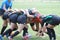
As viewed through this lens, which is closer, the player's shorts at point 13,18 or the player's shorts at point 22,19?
the player's shorts at point 22,19

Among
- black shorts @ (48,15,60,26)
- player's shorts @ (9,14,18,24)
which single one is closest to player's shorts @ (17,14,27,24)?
player's shorts @ (9,14,18,24)

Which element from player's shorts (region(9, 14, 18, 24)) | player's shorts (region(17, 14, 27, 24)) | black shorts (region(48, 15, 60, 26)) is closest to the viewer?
black shorts (region(48, 15, 60, 26))

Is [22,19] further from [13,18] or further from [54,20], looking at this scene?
[54,20]

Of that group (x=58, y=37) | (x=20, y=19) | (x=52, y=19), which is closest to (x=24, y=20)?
(x=20, y=19)

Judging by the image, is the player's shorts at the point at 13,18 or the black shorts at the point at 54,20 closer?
the black shorts at the point at 54,20

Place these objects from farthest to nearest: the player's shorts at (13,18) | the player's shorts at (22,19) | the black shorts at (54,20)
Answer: the player's shorts at (13,18) < the player's shorts at (22,19) < the black shorts at (54,20)

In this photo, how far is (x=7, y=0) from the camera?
11.3 m

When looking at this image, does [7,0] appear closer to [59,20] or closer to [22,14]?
[22,14]

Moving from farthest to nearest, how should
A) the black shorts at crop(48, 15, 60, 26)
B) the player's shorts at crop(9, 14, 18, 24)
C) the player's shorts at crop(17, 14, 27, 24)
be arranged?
the player's shorts at crop(9, 14, 18, 24) < the player's shorts at crop(17, 14, 27, 24) < the black shorts at crop(48, 15, 60, 26)

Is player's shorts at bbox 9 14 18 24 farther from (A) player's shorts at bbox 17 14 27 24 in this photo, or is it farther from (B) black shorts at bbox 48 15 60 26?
(B) black shorts at bbox 48 15 60 26

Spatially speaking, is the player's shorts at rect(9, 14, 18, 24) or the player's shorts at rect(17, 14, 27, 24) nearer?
the player's shorts at rect(17, 14, 27, 24)

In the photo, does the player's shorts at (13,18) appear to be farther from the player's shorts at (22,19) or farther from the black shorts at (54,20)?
the black shorts at (54,20)

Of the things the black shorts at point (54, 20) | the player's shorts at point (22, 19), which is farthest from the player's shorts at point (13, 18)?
the black shorts at point (54, 20)

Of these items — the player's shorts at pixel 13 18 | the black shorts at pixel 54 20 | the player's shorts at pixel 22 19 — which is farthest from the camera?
the player's shorts at pixel 13 18
